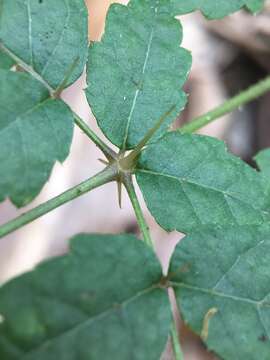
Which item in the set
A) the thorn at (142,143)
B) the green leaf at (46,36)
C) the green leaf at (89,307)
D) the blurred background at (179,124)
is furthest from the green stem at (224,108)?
the blurred background at (179,124)

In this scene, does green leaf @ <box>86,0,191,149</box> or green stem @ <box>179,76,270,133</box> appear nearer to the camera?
green leaf @ <box>86,0,191,149</box>

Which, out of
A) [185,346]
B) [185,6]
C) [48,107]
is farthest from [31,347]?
[185,346]

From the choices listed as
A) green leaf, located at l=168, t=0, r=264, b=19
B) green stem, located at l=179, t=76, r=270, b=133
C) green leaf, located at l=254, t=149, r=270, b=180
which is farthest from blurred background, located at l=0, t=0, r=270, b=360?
green leaf, located at l=168, t=0, r=264, b=19

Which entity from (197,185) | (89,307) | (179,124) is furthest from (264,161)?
(179,124)

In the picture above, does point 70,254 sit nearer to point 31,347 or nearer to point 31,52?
point 31,347

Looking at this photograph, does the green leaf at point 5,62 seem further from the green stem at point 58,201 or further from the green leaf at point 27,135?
the green stem at point 58,201

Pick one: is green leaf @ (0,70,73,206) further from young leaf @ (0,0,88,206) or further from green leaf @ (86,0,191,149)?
green leaf @ (86,0,191,149)
